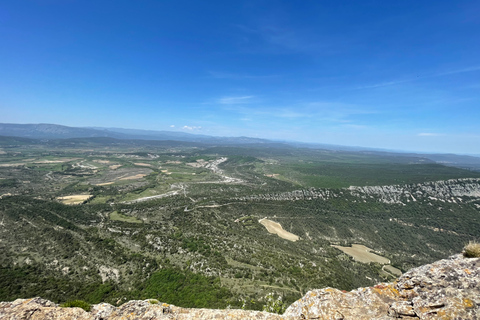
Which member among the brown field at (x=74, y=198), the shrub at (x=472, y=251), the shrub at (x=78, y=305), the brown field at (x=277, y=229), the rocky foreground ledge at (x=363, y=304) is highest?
the shrub at (x=472, y=251)

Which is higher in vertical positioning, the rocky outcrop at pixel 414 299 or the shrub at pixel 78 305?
the rocky outcrop at pixel 414 299

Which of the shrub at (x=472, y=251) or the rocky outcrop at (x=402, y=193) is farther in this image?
the rocky outcrop at (x=402, y=193)

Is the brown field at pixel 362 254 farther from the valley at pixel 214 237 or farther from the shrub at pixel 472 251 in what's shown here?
the shrub at pixel 472 251

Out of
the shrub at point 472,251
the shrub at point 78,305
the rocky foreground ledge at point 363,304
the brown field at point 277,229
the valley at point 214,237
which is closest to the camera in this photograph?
the rocky foreground ledge at point 363,304

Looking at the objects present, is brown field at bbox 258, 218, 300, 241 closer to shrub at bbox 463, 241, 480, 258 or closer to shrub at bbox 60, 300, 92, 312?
shrub at bbox 463, 241, 480, 258

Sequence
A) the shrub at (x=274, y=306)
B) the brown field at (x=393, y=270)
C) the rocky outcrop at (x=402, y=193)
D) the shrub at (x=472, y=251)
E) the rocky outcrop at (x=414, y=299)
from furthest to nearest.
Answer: the rocky outcrop at (x=402, y=193)
the brown field at (x=393, y=270)
the shrub at (x=274, y=306)
the shrub at (x=472, y=251)
the rocky outcrop at (x=414, y=299)

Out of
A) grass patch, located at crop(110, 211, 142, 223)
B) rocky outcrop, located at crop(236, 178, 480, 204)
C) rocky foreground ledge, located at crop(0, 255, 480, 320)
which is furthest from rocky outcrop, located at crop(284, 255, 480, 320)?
rocky outcrop, located at crop(236, 178, 480, 204)

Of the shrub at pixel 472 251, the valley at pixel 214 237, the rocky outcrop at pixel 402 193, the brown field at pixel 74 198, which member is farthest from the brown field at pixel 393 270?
the brown field at pixel 74 198
